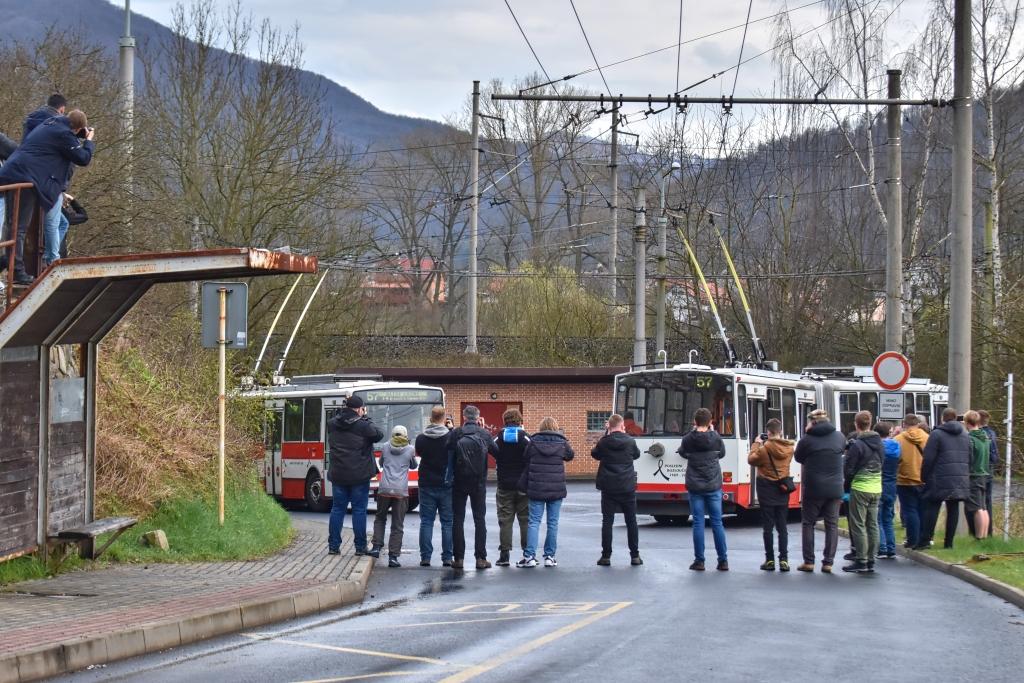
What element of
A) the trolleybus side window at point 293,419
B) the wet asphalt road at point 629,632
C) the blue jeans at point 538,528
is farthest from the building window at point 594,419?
the wet asphalt road at point 629,632

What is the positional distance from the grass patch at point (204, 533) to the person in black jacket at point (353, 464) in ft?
2.78

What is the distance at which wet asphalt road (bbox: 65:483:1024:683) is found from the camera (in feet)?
29.0

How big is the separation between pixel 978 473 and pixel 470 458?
6412 millimetres

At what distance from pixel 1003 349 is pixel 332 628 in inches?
606

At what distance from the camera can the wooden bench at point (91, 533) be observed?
1261cm

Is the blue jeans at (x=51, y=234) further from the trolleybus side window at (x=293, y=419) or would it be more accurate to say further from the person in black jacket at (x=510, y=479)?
the trolleybus side window at (x=293, y=419)

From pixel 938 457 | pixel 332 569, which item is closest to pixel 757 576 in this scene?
pixel 938 457

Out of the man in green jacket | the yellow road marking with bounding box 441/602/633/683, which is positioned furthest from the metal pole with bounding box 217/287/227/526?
the man in green jacket

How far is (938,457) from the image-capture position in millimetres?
17328

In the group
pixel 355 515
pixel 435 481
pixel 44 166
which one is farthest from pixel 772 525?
pixel 44 166

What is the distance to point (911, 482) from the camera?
1822 centimetres

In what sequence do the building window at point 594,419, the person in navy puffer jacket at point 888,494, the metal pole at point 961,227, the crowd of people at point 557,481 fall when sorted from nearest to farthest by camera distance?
the crowd of people at point 557,481, the person in navy puffer jacket at point 888,494, the metal pole at point 961,227, the building window at point 594,419

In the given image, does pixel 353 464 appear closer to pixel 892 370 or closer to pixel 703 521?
pixel 703 521

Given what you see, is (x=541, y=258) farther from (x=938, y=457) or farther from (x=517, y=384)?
(x=938, y=457)
